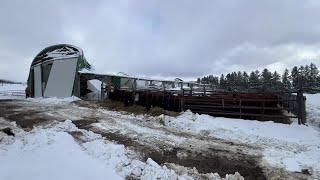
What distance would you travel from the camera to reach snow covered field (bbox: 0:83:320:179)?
28.5 feet

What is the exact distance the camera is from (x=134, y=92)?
24.4 metres

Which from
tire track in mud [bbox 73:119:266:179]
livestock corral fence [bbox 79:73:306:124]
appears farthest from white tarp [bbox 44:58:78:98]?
tire track in mud [bbox 73:119:266:179]

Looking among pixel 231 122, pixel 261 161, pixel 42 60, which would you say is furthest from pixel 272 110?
pixel 42 60

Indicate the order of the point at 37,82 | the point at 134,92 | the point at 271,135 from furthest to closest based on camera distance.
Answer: the point at 37,82 → the point at 134,92 → the point at 271,135

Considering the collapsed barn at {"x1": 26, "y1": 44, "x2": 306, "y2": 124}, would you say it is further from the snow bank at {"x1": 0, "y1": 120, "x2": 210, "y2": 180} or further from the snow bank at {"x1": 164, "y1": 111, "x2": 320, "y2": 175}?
the snow bank at {"x1": 0, "y1": 120, "x2": 210, "y2": 180}

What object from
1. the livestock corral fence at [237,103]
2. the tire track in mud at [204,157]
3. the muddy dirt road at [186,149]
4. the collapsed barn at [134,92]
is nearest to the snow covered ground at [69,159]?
the tire track in mud at [204,157]

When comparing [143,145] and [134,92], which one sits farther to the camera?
[134,92]

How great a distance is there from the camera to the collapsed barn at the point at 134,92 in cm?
1778

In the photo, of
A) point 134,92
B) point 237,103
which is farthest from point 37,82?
point 237,103

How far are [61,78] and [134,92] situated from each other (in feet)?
56.4

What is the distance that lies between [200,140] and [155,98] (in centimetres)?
1007

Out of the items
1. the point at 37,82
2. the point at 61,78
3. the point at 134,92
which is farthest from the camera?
the point at 37,82

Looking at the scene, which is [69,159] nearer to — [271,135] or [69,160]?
[69,160]

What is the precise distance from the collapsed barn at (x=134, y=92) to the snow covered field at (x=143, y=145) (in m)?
1.60
